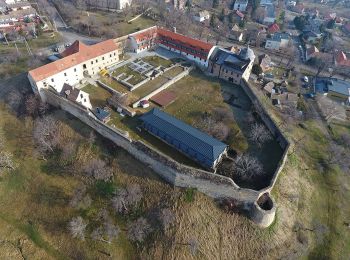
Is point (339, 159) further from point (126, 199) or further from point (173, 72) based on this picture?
point (126, 199)

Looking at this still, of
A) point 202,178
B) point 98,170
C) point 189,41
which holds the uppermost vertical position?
point 189,41

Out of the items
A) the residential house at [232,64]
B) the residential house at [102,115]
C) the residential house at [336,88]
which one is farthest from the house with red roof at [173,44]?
the residential house at [336,88]

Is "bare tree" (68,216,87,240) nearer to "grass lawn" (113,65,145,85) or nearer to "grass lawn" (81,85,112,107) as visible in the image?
"grass lawn" (81,85,112,107)

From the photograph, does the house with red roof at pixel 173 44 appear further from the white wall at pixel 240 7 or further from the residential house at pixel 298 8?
the residential house at pixel 298 8

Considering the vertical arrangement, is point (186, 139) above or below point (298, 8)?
below

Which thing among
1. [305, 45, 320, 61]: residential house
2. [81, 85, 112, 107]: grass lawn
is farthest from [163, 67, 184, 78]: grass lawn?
[305, 45, 320, 61]: residential house

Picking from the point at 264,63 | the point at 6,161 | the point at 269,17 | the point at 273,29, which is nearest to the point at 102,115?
the point at 6,161
